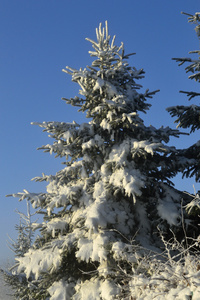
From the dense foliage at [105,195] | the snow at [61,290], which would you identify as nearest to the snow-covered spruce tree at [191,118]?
the dense foliage at [105,195]

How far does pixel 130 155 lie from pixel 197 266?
5.12 m

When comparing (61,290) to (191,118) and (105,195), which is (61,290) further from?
(191,118)

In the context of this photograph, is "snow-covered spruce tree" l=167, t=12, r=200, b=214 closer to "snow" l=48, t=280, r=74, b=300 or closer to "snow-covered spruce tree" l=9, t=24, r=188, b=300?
"snow-covered spruce tree" l=9, t=24, r=188, b=300

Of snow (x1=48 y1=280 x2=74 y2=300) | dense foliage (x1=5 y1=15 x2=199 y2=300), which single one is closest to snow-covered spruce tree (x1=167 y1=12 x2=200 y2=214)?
dense foliage (x1=5 y1=15 x2=199 y2=300)

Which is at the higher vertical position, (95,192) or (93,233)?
(95,192)

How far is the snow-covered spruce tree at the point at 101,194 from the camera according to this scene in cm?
714

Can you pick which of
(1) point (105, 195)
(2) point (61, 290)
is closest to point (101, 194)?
(1) point (105, 195)

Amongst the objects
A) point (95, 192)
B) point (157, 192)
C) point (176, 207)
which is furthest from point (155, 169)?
point (95, 192)

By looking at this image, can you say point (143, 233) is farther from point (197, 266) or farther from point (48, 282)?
point (197, 266)

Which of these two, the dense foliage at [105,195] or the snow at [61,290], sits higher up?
the dense foliage at [105,195]

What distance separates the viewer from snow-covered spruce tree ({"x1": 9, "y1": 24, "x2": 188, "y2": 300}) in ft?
23.4

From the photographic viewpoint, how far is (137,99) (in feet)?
33.8

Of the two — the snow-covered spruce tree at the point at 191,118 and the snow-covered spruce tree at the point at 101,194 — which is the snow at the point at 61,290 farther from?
the snow-covered spruce tree at the point at 191,118

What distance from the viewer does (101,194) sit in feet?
26.9
